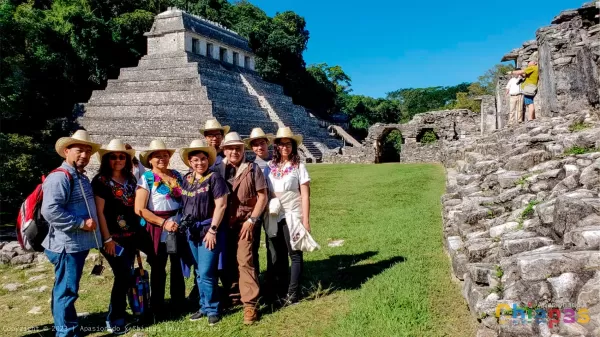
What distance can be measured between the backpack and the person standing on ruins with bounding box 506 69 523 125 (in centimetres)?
934

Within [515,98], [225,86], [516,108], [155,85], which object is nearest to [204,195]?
[515,98]

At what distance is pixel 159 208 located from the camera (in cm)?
418

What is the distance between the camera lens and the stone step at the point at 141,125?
23.5 metres

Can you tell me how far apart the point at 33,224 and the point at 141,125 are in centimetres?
2255

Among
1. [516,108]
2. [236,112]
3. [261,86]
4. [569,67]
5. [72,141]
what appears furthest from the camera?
[261,86]

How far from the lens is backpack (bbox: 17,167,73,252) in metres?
3.69

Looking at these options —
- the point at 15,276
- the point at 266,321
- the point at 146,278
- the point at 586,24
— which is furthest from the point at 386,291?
the point at 586,24

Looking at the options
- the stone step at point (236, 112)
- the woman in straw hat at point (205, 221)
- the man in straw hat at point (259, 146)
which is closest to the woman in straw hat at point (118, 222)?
the woman in straw hat at point (205, 221)

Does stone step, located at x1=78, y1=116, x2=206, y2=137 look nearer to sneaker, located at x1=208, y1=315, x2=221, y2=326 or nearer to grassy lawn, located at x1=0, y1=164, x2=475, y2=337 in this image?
grassy lawn, located at x1=0, y1=164, x2=475, y2=337

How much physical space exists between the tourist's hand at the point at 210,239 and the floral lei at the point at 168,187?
60cm

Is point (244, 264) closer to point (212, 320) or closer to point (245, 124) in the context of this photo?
point (212, 320)

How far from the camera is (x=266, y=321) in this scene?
13.0 ft

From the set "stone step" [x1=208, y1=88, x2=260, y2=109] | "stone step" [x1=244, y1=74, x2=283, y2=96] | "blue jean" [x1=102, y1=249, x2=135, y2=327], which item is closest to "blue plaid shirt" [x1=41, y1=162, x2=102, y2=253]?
"blue jean" [x1=102, y1=249, x2=135, y2=327]

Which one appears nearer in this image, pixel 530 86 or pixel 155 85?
pixel 530 86
